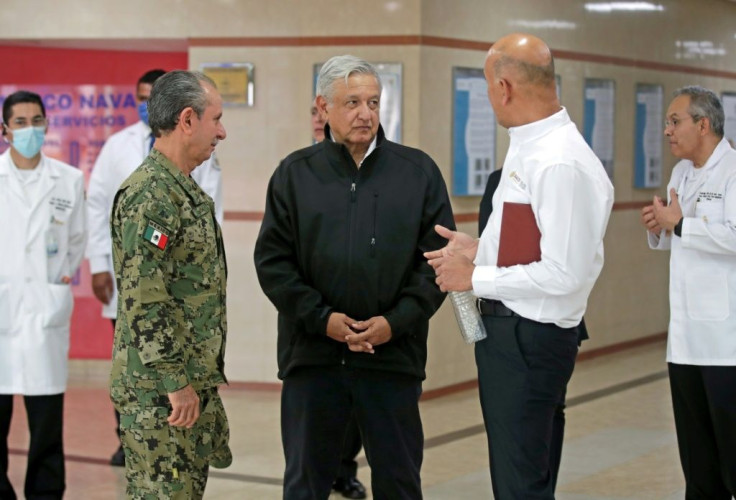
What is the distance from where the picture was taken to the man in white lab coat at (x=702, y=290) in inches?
190

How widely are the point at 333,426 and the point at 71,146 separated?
5.43 metres

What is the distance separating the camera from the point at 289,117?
8273mm

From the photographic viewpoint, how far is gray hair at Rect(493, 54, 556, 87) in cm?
344

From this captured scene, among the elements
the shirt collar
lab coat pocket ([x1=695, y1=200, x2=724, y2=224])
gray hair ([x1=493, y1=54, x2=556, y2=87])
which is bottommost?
lab coat pocket ([x1=695, y1=200, x2=724, y2=224])

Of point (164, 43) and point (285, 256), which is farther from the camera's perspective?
point (164, 43)

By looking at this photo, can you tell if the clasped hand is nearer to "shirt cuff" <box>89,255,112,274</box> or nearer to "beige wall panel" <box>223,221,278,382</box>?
"shirt cuff" <box>89,255,112,274</box>

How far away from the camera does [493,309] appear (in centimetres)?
356

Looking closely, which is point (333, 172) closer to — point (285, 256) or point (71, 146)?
point (285, 256)

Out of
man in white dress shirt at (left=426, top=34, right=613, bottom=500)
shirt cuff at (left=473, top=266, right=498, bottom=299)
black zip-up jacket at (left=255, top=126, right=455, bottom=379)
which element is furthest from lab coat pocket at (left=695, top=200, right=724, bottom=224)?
shirt cuff at (left=473, top=266, right=498, bottom=299)

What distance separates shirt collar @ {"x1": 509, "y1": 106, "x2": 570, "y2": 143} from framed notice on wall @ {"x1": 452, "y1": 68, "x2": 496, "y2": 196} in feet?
15.4

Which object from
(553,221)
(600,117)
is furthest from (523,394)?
(600,117)

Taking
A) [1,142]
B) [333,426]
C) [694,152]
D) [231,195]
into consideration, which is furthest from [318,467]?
[1,142]

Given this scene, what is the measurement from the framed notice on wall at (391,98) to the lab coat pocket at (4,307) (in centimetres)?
309

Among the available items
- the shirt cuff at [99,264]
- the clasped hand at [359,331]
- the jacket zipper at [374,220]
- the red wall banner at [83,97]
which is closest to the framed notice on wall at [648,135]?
the red wall banner at [83,97]
